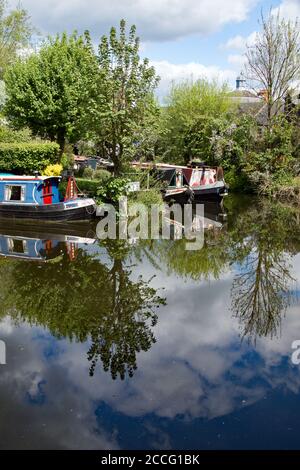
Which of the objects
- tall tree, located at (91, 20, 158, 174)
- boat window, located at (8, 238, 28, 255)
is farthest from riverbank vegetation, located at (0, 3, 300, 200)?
boat window, located at (8, 238, 28, 255)

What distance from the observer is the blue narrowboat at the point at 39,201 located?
15242 mm

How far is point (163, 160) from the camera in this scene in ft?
101

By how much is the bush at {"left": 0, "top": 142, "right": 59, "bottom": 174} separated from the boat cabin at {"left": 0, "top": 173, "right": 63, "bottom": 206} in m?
2.52

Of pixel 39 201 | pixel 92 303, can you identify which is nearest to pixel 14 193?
pixel 39 201

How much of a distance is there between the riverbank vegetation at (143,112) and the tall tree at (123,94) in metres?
0.03

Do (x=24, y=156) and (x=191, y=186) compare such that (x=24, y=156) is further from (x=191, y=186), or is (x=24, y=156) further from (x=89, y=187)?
(x=191, y=186)

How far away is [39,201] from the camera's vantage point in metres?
15.5

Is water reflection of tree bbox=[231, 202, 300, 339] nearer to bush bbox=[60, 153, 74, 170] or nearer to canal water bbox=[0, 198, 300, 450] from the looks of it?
canal water bbox=[0, 198, 300, 450]

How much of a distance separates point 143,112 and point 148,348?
33.9 ft

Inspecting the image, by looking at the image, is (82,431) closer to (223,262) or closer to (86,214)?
(223,262)

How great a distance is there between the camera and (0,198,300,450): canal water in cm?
502

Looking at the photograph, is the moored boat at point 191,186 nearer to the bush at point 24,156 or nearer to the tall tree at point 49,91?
the tall tree at point 49,91

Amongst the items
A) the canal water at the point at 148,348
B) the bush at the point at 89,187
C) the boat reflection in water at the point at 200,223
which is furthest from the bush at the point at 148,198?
the canal water at the point at 148,348
